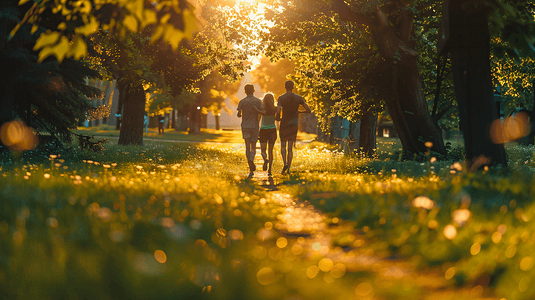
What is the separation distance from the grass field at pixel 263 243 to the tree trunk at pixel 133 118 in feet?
53.9

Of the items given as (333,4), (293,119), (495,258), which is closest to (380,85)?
(333,4)

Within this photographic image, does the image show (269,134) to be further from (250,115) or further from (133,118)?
(133,118)

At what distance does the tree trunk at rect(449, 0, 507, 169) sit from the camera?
8.10 metres

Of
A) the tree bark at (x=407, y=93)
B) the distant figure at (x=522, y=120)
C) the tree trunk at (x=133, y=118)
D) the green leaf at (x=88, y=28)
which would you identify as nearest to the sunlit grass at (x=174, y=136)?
the tree trunk at (x=133, y=118)

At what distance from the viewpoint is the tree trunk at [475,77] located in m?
8.10

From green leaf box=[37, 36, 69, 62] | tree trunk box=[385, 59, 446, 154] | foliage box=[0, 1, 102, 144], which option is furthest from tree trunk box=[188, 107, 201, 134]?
green leaf box=[37, 36, 69, 62]

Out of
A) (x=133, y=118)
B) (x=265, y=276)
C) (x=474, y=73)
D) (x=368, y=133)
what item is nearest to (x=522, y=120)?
(x=368, y=133)

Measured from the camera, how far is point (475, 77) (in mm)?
8141

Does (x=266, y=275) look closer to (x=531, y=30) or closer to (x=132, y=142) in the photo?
(x=531, y=30)

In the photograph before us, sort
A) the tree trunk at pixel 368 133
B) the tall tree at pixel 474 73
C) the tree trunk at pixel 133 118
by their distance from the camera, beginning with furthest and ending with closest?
1. the tree trunk at pixel 133 118
2. the tree trunk at pixel 368 133
3. the tall tree at pixel 474 73

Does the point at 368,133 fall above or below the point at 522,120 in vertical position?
below

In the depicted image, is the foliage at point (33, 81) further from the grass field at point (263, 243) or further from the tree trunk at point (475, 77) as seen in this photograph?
the tree trunk at point (475, 77)

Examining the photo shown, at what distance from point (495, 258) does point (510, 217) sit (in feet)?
4.22

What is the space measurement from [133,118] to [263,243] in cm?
2017
